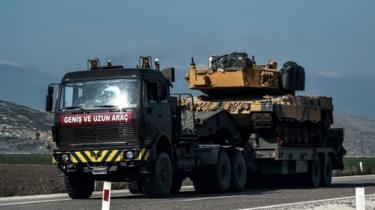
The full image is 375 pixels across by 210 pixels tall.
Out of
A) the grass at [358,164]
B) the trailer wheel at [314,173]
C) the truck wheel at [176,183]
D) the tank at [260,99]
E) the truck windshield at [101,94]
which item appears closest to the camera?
the truck windshield at [101,94]

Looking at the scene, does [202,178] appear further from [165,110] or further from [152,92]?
[152,92]

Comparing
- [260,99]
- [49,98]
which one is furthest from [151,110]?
[260,99]

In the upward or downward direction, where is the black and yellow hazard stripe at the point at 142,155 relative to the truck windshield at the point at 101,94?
downward

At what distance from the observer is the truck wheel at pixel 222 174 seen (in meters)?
27.4

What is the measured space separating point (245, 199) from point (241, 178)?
541cm

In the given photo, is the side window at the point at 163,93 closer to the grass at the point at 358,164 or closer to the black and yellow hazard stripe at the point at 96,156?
the black and yellow hazard stripe at the point at 96,156

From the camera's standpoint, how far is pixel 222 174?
27.8 meters

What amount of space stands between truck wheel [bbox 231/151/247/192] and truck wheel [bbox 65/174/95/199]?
5013mm

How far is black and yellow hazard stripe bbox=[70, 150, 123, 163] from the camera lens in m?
23.4

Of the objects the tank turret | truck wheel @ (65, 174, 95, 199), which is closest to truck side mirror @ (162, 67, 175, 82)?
truck wheel @ (65, 174, 95, 199)

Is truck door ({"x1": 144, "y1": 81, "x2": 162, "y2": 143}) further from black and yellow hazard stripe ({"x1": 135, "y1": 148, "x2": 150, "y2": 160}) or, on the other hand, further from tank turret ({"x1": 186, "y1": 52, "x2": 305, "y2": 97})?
tank turret ({"x1": 186, "y1": 52, "x2": 305, "y2": 97})

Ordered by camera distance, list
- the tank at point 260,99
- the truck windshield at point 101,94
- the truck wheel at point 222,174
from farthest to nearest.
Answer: the tank at point 260,99, the truck wheel at point 222,174, the truck windshield at point 101,94

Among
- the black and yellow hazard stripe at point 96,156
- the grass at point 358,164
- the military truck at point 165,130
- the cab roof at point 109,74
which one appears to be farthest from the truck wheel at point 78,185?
the grass at point 358,164

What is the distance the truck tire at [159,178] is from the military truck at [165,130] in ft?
0.08
